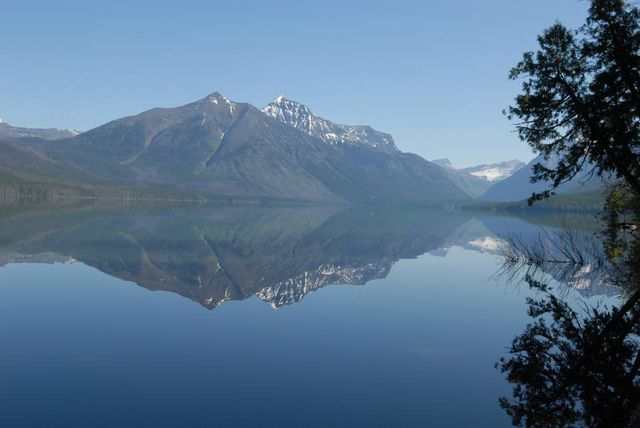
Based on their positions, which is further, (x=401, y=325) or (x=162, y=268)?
(x=162, y=268)

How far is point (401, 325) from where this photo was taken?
3928 cm

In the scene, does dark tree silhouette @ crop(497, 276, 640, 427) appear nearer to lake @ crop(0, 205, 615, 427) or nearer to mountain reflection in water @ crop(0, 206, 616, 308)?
lake @ crop(0, 205, 615, 427)

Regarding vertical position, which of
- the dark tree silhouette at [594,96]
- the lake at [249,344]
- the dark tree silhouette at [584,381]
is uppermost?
the dark tree silhouette at [594,96]

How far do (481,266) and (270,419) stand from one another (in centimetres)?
6346

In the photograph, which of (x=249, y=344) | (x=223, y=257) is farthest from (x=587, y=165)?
(x=223, y=257)

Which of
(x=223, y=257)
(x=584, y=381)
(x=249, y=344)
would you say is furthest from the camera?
(x=223, y=257)

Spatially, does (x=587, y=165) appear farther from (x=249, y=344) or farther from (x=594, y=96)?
(x=249, y=344)

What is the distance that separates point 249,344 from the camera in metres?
32.9

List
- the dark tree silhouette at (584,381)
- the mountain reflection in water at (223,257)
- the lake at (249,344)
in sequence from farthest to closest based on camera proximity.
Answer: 1. the mountain reflection in water at (223,257)
2. the lake at (249,344)
3. the dark tree silhouette at (584,381)

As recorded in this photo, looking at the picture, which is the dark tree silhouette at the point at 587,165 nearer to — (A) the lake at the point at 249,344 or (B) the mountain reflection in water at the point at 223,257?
(A) the lake at the point at 249,344

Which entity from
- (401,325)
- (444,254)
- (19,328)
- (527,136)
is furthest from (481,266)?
(19,328)

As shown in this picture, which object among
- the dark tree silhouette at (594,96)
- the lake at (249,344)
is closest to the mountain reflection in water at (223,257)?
the lake at (249,344)

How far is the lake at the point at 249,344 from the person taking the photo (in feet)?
73.1

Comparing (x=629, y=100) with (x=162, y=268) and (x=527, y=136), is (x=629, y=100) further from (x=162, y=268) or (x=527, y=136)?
(x=162, y=268)
